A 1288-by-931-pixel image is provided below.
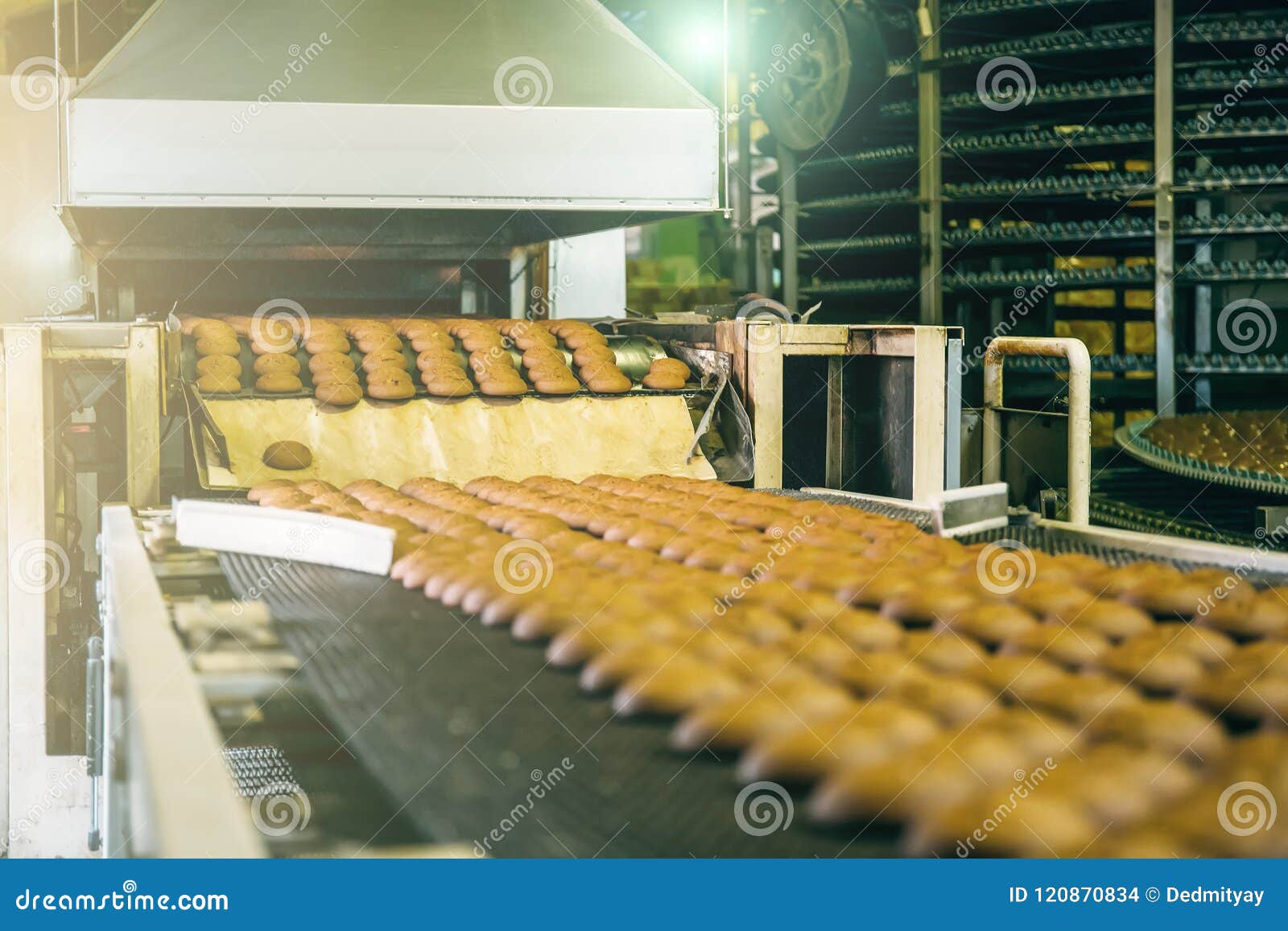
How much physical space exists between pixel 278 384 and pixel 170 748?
197 centimetres

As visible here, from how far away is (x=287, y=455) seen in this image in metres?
2.84

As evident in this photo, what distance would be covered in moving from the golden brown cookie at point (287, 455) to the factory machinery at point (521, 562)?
1cm

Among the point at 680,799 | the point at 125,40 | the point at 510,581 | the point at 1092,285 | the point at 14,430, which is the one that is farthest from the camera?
the point at 1092,285

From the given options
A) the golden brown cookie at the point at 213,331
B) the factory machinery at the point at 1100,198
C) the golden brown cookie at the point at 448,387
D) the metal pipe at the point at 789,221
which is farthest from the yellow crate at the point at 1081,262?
the golden brown cookie at the point at 213,331

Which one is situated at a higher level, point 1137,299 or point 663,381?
point 1137,299

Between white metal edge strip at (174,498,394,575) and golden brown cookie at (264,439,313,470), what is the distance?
69 centimetres

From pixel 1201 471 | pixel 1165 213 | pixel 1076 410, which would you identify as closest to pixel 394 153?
pixel 1076 410

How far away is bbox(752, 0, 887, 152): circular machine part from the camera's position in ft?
19.3

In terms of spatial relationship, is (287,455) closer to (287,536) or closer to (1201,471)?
(287,536)

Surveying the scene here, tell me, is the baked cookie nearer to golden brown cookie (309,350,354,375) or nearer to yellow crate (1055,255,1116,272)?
golden brown cookie (309,350,354,375)

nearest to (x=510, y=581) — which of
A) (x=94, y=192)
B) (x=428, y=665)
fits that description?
(x=428, y=665)

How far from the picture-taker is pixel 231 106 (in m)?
3.01

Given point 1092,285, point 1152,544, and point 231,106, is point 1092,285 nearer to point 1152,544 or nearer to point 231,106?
point 1152,544

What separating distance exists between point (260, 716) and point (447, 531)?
2.51 ft
